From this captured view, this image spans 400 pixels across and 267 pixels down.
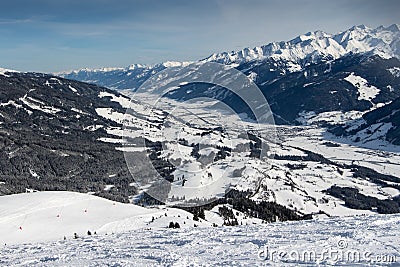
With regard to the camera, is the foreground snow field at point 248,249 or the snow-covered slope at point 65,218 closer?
the foreground snow field at point 248,249

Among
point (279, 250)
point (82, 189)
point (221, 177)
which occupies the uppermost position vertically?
point (279, 250)

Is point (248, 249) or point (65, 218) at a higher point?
point (248, 249)

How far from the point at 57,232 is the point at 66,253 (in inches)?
885

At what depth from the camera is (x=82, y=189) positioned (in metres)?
178

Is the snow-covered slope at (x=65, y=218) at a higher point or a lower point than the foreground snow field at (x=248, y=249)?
lower

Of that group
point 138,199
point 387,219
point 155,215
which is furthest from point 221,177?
point 387,219

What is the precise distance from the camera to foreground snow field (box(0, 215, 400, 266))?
20078 millimetres

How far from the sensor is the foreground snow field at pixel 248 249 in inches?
790

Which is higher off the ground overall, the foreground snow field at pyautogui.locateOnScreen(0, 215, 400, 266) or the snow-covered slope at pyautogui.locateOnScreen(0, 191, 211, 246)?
the foreground snow field at pyautogui.locateOnScreen(0, 215, 400, 266)

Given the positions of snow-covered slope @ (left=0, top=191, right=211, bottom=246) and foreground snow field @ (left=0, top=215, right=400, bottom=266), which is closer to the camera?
foreground snow field @ (left=0, top=215, right=400, bottom=266)

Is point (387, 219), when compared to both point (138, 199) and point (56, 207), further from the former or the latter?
point (138, 199)

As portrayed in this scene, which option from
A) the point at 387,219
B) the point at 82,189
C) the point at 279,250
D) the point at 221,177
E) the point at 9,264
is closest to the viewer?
the point at 279,250

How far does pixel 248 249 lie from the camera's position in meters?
23.2

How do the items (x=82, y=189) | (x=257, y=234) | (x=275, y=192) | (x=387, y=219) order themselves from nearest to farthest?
(x=257, y=234) < (x=387, y=219) < (x=275, y=192) < (x=82, y=189)
